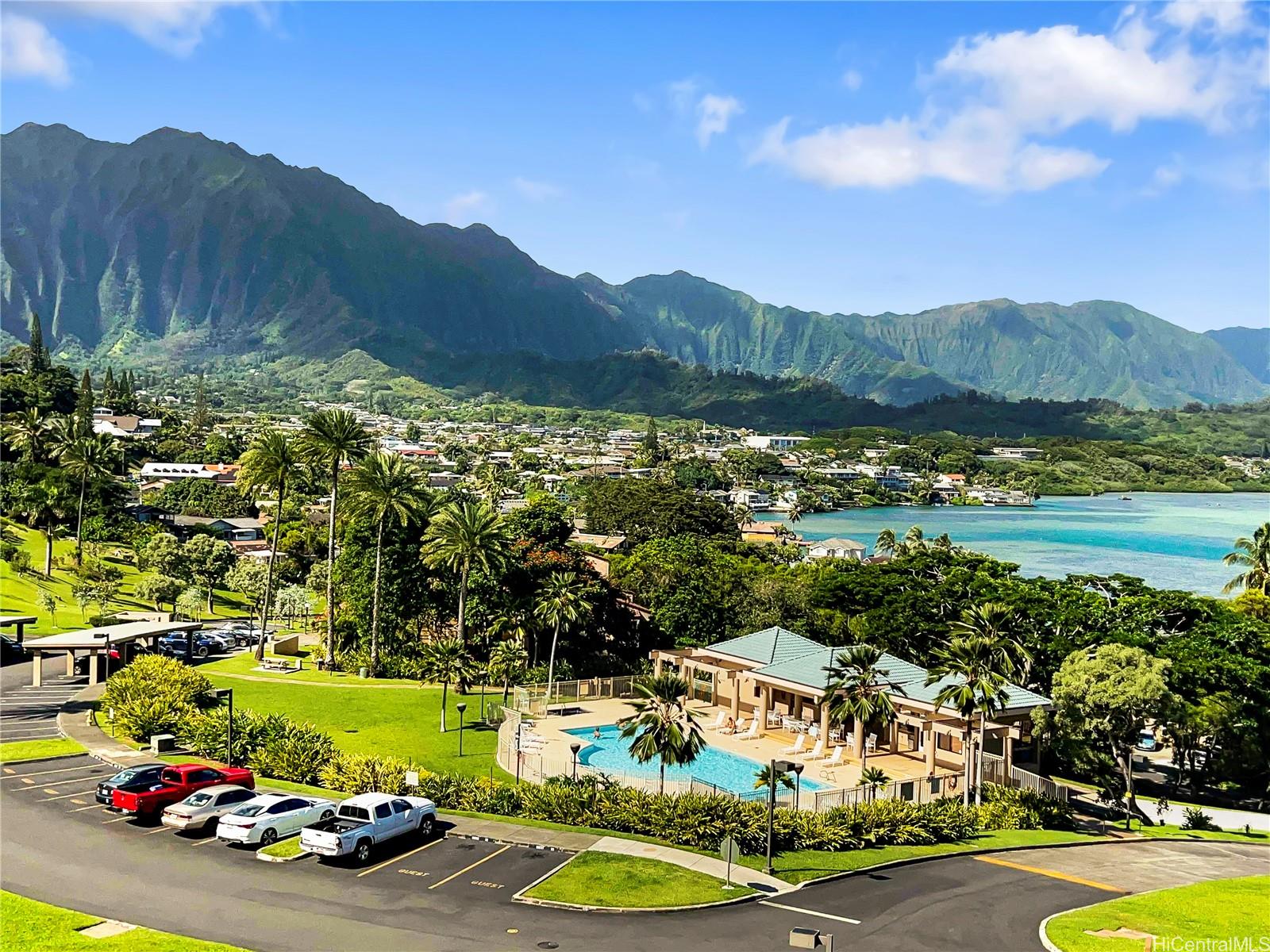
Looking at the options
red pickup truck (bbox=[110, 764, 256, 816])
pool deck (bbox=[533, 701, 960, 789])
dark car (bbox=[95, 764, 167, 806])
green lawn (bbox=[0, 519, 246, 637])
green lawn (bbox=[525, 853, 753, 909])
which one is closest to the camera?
green lawn (bbox=[525, 853, 753, 909])

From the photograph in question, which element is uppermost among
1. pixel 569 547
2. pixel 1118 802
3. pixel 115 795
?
pixel 569 547

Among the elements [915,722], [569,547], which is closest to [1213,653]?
[915,722]

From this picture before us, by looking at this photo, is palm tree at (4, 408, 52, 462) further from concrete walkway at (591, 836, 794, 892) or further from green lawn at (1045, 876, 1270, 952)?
green lawn at (1045, 876, 1270, 952)

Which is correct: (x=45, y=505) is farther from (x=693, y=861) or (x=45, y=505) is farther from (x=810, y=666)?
(x=693, y=861)

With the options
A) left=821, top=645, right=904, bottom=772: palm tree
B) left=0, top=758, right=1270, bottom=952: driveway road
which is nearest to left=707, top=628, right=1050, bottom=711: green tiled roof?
left=821, top=645, right=904, bottom=772: palm tree

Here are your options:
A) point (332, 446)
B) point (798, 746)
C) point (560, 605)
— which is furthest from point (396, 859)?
point (332, 446)

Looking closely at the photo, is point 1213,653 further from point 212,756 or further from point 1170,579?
point 1170,579
